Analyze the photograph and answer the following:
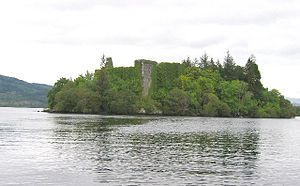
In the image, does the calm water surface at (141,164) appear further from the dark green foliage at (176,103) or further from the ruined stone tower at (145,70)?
the ruined stone tower at (145,70)

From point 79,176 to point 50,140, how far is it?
87.2 ft

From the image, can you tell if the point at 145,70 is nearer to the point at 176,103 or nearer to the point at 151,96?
the point at 151,96

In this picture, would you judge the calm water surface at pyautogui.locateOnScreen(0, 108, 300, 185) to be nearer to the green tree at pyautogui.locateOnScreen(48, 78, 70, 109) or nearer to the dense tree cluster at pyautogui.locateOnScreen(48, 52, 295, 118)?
the dense tree cluster at pyautogui.locateOnScreen(48, 52, 295, 118)

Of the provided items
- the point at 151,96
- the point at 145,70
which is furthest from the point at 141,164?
the point at 145,70

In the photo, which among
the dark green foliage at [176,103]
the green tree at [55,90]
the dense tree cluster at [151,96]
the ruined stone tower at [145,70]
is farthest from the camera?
the ruined stone tower at [145,70]

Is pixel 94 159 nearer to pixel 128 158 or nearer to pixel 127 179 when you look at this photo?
pixel 128 158

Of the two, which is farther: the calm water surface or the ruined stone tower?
the ruined stone tower

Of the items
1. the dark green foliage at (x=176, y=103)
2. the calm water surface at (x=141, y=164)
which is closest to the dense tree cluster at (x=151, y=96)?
the dark green foliage at (x=176, y=103)

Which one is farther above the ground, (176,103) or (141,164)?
(176,103)

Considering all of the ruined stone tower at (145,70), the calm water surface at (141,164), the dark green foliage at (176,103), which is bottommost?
the calm water surface at (141,164)

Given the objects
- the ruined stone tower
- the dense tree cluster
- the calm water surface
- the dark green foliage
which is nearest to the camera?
the calm water surface

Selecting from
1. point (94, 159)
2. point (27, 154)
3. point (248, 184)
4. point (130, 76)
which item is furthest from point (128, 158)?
point (130, 76)

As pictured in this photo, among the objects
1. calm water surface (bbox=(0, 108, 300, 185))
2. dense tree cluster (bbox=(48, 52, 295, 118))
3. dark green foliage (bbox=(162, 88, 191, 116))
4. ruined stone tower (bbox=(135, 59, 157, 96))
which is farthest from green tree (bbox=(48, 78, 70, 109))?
calm water surface (bbox=(0, 108, 300, 185))

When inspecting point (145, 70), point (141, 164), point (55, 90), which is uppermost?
point (145, 70)
